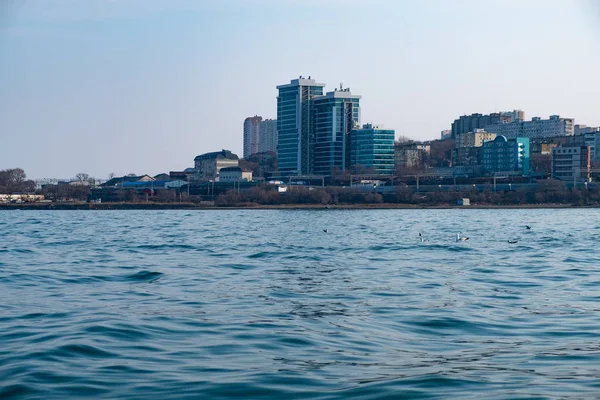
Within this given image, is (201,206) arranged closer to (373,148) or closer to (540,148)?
(373,148)

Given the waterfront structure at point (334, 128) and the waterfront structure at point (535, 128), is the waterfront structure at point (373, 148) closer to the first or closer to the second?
the waterfront structure at point (334, 128)

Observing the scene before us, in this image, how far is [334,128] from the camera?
116m

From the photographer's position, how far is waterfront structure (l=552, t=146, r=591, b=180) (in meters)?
93.2

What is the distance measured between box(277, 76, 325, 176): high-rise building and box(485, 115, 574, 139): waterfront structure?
4389 cm

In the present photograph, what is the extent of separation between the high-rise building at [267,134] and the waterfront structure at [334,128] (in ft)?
238

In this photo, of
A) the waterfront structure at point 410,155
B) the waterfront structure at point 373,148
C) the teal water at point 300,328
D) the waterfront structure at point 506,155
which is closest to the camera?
the teal water at point 300,328

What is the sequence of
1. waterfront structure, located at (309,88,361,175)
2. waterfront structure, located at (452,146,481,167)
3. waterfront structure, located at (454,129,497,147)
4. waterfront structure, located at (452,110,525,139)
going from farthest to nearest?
waterfront structure, located at (452,110,525,139)
waterfront structure, located at (454,129,497,147)
waterfront structure, located at (452,146,481,167)
waterfront structure, located at (309,88,361,175)

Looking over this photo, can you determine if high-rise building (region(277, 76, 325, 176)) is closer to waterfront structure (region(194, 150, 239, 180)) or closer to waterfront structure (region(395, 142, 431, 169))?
waterfront structure (region(194, 150, 239, 180))

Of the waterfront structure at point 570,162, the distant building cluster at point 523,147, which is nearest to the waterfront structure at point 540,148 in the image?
the distant building cluster at point 523,147

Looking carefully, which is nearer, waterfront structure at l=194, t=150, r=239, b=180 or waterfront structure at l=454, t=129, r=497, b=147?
waterfront structure at l=194, t=150, r=239, b=180

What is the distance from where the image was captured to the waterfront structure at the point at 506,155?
101 m

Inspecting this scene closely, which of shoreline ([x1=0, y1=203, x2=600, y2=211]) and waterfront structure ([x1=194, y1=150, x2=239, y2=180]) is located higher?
waterfront structure ([x1=194, y1=150, x2=239, y2=180])

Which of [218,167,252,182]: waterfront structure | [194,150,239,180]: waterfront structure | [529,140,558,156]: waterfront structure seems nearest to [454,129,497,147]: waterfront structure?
[529,140,558,156]: waterfront structure

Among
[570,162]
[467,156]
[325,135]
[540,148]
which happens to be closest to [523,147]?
[570,162]
